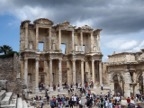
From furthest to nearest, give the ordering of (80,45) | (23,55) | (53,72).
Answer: (80,45) < (53,72) < (23,55)

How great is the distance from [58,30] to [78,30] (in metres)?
3.55

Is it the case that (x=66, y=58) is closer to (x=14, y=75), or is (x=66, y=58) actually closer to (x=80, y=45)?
(x=80, y=45)

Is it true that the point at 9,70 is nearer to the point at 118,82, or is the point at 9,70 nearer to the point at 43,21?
the point at 43,21

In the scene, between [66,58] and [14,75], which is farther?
[66,58]

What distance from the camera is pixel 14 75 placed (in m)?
24.6

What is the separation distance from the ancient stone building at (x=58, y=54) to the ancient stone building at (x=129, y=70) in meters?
2.70

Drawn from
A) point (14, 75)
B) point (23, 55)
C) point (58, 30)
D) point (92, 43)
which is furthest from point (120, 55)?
point (14, 75)

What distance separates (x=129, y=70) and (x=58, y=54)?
29.9ft

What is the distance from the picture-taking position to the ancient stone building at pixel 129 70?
31.1m

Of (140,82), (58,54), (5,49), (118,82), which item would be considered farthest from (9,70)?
(140,82)

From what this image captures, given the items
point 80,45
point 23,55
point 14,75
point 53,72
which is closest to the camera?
point 14,75

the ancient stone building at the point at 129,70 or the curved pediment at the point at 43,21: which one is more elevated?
the curved pediment at the point at 43,21

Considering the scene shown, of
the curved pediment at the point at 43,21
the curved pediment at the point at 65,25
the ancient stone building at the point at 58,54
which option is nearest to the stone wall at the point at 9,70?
the ancient stone building at the point at 58,54

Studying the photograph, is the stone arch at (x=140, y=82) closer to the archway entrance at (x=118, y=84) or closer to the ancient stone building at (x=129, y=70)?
the ancient stone building at (x=129, y=70)
